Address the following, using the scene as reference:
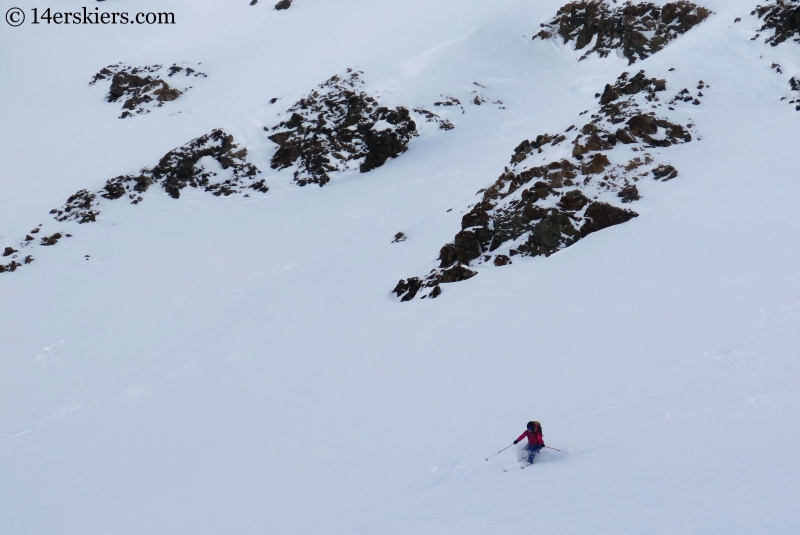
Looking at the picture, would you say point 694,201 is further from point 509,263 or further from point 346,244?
point 346,244

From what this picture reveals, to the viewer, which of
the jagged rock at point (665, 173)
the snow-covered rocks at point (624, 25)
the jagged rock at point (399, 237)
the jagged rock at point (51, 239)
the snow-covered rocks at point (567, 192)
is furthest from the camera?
the snow-covered rocks at point (624, 25)

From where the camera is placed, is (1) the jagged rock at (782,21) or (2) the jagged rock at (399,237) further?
(1) the jagged rock at (782,21)

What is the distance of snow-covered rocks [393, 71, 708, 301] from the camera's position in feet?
63.8

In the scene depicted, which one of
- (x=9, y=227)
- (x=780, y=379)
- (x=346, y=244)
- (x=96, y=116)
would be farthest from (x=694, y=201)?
(x=96, y=116)

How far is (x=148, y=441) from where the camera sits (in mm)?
15523

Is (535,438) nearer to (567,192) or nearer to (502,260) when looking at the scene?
(502,260)

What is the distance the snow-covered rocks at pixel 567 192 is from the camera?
63.8 feet

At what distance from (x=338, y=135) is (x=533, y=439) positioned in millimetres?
29040

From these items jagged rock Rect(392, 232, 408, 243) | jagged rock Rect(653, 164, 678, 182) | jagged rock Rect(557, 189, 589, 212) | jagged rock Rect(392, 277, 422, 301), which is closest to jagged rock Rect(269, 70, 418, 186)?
jagged rock Rect(392, 232, 408, 243)

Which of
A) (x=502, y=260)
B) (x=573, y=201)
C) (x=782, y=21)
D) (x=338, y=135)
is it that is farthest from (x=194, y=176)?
(x=782, y=21)

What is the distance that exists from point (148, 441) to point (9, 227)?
70.6 feet

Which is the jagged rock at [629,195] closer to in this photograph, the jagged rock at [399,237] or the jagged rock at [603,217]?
the jagged rock at [603,217]

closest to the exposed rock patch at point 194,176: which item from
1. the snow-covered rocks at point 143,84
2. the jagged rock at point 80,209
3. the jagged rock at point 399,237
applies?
the jagged rock at point 80,209

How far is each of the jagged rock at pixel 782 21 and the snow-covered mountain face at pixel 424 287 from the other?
204 millimetres
